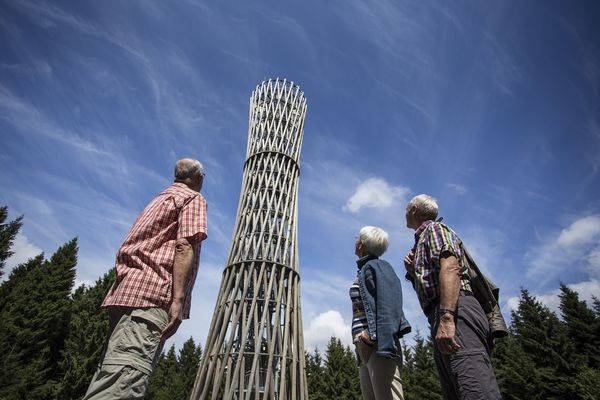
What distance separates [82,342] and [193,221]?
19554 millimetres

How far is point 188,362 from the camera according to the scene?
3406cm

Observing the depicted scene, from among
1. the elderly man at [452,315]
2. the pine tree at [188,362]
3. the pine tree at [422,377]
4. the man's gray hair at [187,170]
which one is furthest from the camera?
the pine tree at [188,362]

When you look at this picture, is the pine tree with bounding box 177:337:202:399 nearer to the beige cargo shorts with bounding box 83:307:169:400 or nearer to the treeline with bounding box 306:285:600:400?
the treeline with bounding box 306:285:600:400

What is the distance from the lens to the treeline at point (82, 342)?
53.7ft

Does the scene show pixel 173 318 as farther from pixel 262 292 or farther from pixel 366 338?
pixel 262 292

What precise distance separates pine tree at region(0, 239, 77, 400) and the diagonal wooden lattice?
1124cm

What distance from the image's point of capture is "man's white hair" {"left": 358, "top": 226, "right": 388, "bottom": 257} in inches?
103

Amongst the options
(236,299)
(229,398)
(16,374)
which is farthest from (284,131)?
(16,374)

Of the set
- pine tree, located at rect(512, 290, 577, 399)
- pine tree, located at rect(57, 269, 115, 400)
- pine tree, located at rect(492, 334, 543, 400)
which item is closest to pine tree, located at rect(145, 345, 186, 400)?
pine tree, located at rect(57, 269, 115, 400)

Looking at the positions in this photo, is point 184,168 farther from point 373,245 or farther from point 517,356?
point 517,356

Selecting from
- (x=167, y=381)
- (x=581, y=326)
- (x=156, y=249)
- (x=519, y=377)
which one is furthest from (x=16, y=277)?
(x=581, y=326)

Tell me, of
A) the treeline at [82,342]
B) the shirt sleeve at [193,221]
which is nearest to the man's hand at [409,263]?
the shirt sleeve at [193,221]

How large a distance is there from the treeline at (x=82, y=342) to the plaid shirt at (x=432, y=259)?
676 inches

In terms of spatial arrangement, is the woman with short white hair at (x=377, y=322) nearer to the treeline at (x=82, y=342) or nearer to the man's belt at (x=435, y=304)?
the man's belt at (x=435, y=304)
